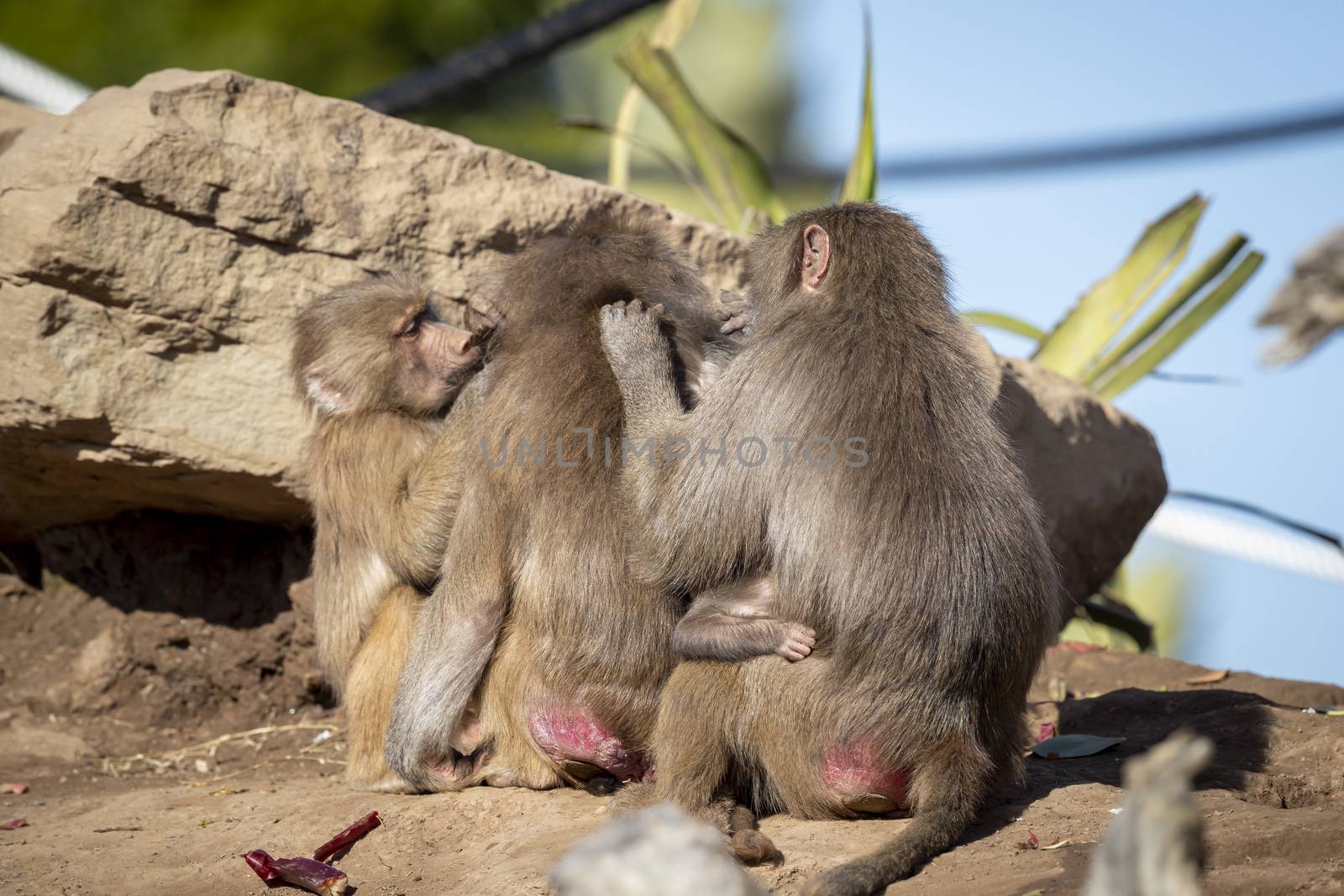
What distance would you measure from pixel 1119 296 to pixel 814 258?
322 cm

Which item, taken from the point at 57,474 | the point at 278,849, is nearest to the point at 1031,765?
the point at 278,849

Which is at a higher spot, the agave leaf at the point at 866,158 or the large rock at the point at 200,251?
the agave leaf at the point at 866,158

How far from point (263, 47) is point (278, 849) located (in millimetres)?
11134

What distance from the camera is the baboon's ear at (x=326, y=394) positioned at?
158 inches

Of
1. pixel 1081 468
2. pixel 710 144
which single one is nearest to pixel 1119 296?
pixel 1081 468

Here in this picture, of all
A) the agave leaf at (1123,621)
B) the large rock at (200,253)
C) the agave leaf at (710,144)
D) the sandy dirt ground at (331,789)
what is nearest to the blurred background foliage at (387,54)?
the agave leaf at (710,144)

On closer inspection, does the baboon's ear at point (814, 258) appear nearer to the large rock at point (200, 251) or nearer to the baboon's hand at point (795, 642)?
the baboon's hand at point (795, 642)

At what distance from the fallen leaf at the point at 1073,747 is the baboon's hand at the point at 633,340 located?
5.60 ft

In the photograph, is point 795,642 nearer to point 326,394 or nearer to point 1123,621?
point 326,394

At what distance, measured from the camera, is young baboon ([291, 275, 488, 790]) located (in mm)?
3830

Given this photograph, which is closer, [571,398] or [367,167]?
[571,398]

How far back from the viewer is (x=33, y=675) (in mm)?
4953

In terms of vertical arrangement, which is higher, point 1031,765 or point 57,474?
point 57,474

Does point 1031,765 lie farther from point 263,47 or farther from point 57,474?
A: point 263,47
